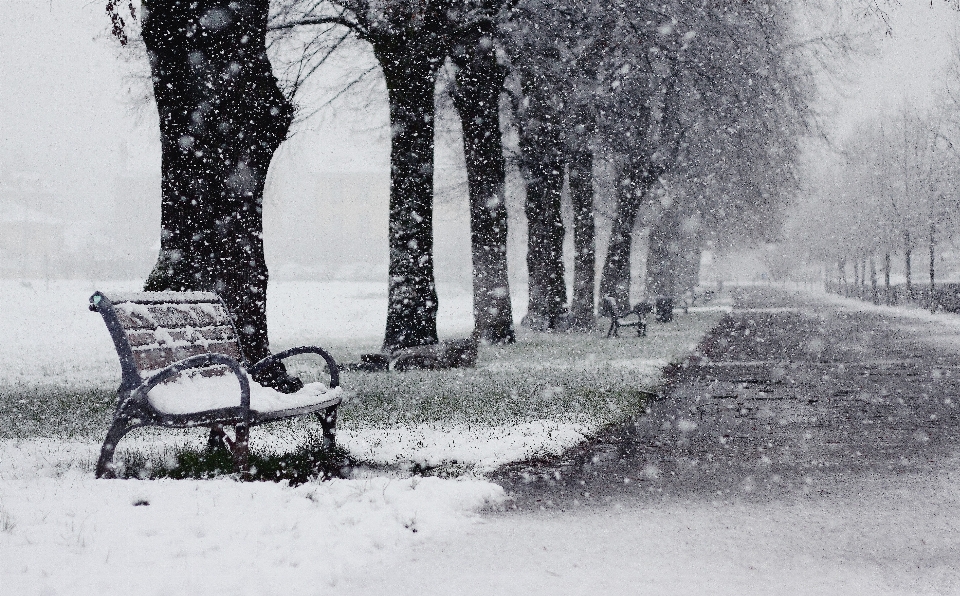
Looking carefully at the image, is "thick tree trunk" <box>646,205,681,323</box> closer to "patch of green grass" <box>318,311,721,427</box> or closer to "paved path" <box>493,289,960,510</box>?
"patch of green grass" <box>318,311,721,427</box>

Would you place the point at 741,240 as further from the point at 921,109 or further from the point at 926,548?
the point at 926,548

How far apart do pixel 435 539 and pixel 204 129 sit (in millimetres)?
5378

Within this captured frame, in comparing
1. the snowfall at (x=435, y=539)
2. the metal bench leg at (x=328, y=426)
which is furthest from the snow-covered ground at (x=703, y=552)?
the metal bench leg at (x=328, y=426)

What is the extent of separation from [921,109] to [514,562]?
40.7m

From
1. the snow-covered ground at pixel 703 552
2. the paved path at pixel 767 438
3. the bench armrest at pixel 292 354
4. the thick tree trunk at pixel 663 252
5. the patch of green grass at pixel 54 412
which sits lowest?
the paved path at pixel 767 438

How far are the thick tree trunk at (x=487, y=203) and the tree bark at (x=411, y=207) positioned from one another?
3.56 metres

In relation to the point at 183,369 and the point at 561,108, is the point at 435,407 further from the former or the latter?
the point at 561,108

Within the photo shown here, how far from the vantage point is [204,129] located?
8.61m

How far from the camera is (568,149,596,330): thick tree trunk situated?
23938 millimetres

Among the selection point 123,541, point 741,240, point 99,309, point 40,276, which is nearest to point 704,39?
point 99,309

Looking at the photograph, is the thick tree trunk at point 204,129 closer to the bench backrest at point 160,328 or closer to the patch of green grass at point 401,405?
the patch of green grass at point 401,405

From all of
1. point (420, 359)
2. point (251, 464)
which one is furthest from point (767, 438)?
point (420, 359)

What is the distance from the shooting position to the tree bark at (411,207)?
14117 mm

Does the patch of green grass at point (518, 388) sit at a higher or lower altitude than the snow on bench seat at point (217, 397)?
lower
